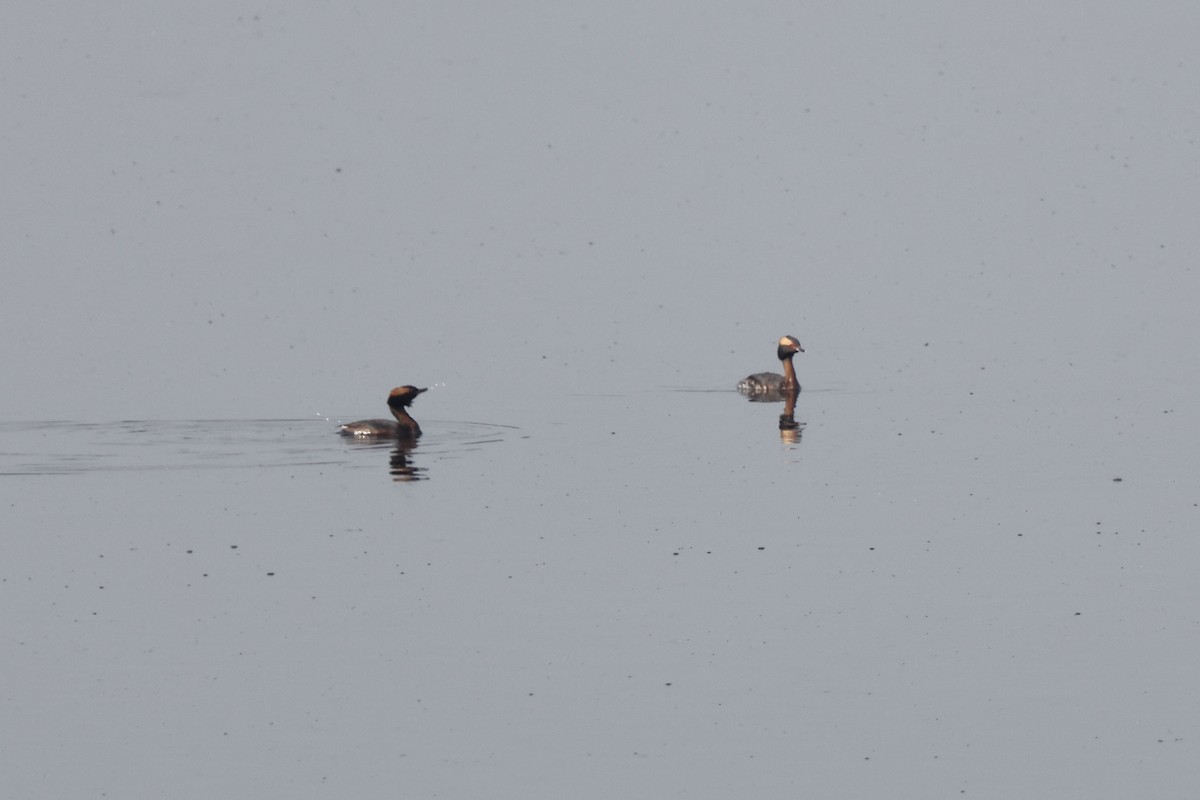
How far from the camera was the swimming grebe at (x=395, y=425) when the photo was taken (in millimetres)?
33562

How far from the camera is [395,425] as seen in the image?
3400 centimetres

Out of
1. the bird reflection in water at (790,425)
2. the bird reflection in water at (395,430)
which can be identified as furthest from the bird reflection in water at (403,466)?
the bird reflection in water at (790,425)

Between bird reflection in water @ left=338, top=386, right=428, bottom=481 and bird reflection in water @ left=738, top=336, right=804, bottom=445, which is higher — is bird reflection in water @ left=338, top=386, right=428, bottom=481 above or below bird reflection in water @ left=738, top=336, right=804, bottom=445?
below

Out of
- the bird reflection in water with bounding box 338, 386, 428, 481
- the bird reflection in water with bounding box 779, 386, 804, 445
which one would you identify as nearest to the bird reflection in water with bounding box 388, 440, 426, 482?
the bird reflection in water with bounding box 338, 386, 428, 481

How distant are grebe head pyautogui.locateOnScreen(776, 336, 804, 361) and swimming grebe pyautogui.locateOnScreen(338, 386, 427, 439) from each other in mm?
10074

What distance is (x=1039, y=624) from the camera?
2034 centimetres

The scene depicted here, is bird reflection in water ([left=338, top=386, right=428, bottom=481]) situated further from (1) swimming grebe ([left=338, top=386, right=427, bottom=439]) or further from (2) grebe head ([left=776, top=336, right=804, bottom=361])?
(2) grebe head ([left=776, top=336, right=804, bottom=361])

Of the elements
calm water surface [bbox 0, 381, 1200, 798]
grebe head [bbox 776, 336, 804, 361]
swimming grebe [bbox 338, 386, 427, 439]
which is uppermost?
grebe head [bbox 776, 336, 804, 361]

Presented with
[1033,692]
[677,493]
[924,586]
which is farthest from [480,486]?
[1033,692]

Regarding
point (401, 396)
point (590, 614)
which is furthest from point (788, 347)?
point (590, 614)

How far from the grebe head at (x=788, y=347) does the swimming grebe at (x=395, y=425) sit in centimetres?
1007

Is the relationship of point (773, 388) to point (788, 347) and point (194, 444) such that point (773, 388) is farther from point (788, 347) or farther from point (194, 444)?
point (194, 444)

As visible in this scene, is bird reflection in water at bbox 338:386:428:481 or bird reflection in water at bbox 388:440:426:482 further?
bird reflection in water at bbox 338:386:428:481

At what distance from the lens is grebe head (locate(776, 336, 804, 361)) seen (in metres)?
43.1
